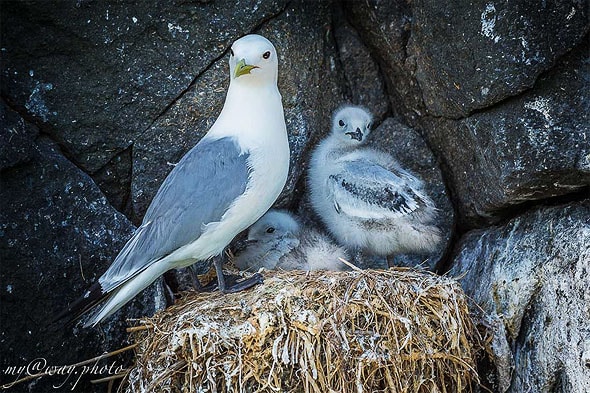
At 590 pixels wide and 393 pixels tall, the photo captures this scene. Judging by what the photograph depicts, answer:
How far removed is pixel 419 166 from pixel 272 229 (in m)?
0.94

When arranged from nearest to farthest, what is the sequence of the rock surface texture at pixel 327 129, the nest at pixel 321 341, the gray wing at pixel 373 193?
the nest at pixel 321 341 < the rock surface texture at pixel 327 129 < the gray wing at pixel 373 193

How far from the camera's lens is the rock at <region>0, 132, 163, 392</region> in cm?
430

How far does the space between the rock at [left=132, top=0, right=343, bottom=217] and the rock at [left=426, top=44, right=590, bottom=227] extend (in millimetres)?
1015

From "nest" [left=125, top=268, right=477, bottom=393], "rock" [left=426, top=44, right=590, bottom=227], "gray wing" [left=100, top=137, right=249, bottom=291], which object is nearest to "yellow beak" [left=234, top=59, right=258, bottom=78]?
"gray wing" [left=100, top=137, right=249, bottom=291]

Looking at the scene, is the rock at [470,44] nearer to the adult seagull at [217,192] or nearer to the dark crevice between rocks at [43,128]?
the adult seagull at [217,192]

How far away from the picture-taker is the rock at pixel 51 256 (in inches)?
169

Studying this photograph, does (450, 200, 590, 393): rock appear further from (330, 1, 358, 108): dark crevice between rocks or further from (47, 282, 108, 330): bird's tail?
(47, 282, 108, 330): bird's tail

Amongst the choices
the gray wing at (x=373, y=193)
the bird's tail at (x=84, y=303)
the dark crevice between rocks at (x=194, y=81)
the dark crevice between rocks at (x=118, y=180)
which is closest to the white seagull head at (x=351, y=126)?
the gray wing at (x=373, y=193)

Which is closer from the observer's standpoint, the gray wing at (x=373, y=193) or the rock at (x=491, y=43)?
the rock at (x=491, y=43)

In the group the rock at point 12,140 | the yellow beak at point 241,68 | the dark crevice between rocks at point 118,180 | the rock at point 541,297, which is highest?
the yellow beak at point 241,68

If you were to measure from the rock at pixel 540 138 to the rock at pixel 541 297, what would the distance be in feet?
0.52

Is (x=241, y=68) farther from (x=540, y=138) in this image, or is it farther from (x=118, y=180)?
(x=540, y=138)

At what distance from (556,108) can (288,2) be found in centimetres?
165

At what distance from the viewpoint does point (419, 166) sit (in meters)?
5.24
